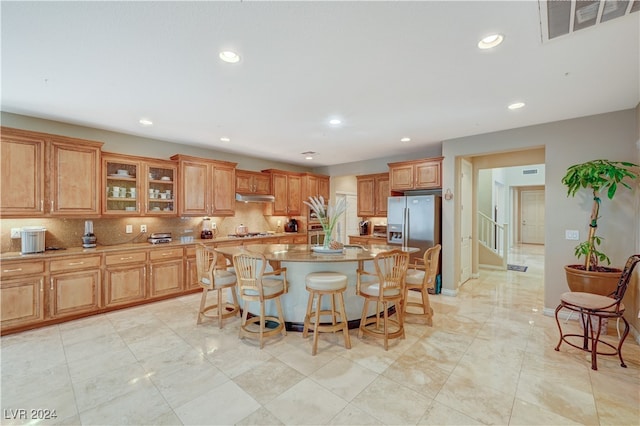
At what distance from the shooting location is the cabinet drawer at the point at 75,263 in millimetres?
3469

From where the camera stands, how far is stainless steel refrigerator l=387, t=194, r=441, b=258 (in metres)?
4.87

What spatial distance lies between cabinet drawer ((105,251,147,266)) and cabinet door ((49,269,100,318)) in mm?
197

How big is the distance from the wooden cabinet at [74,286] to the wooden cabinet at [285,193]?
11.1ft

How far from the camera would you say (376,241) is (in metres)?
5.88

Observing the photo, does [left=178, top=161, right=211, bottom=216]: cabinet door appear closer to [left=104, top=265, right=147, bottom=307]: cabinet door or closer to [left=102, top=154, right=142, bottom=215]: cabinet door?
[left=102, top=154, right=142, bottom=215]: cabinet door

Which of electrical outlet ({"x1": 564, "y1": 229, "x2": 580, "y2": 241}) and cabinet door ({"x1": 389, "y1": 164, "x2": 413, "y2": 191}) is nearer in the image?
electrical outlet ({"x1": 564, "y1": 229, "x2": 580, "y2": 241})

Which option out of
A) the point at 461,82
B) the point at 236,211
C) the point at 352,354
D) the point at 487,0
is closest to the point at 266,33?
the point at 487,0

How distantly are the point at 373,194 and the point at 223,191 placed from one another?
3.24 meters

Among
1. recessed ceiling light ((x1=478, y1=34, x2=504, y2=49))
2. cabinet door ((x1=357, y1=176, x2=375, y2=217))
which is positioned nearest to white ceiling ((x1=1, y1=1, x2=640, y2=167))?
recessed ceiling light ((x1=478, y1=34, x2=504, y2=49))

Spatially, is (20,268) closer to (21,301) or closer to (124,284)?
(21,301)

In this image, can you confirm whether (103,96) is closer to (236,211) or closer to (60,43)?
(60,43)

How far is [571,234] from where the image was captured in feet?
12.1

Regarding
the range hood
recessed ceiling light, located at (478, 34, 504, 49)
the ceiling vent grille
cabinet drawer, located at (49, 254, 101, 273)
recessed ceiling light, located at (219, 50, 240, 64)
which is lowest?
cabinet drawer, located at (49, 254, 101, 273)

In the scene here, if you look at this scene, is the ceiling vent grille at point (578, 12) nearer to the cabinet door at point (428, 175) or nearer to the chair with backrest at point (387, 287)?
the chair with backrest at point (387, 287)
